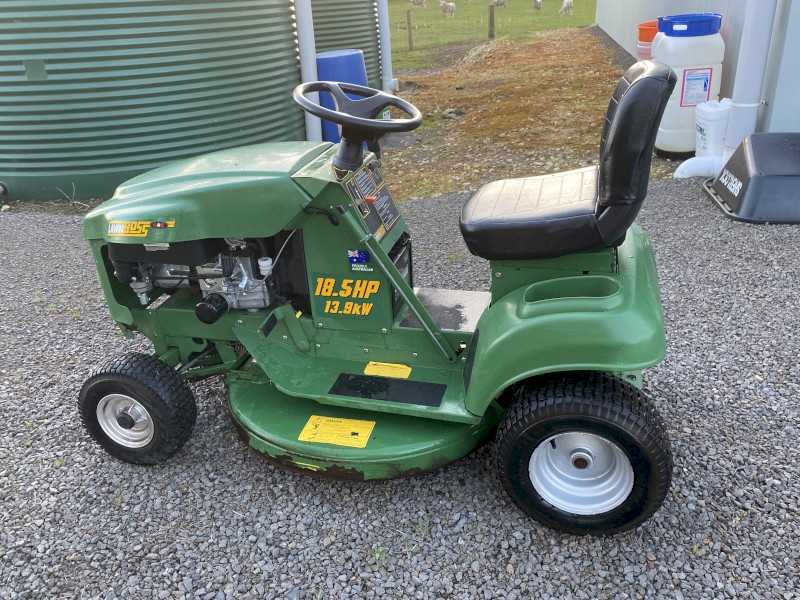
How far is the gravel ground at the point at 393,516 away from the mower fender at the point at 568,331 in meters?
0.57

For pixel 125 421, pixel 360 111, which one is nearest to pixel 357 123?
pixel 360 111

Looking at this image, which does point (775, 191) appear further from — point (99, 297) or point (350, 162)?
point (99, 297)

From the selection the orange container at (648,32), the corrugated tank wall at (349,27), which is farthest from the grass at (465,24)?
the orange container at (648,32)

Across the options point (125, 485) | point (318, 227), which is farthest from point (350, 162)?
point (125, 485)

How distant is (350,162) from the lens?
2.70 m

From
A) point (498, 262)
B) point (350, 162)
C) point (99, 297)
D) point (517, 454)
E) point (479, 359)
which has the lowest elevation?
point (99, 297)

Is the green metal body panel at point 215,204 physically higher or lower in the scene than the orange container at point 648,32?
higher

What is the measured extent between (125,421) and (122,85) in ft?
14.7

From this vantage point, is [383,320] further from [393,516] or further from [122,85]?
[122,85]

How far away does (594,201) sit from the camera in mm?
2473

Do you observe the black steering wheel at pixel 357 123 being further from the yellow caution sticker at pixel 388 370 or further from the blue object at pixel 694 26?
the blue object at pixel 694 26

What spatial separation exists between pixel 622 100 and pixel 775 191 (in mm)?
3537

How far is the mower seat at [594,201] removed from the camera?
2.20 m

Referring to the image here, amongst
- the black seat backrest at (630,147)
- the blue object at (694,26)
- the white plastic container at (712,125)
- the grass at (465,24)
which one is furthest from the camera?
the grass at (465,24)
